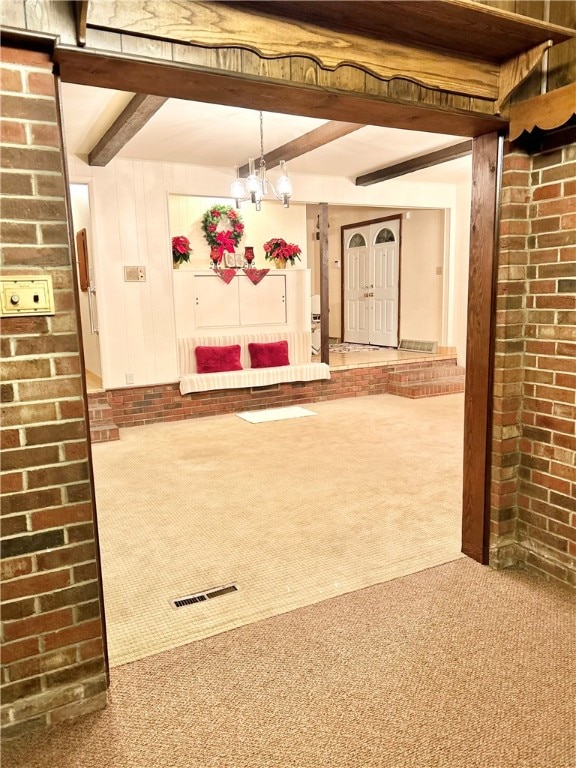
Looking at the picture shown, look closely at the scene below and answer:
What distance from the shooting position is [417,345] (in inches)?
329

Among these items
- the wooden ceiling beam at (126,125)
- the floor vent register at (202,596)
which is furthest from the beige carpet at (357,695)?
the wooden ceiling beam at (126,125)

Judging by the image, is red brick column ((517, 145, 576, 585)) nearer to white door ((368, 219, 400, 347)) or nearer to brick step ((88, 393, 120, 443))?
brick step ((88, 393, 120, 443))

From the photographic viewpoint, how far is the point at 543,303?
94.7 inches

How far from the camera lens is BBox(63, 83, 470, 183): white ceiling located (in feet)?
13.1

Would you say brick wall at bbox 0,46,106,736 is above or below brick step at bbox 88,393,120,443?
above

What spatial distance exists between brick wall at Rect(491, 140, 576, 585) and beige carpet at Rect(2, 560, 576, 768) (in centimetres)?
29

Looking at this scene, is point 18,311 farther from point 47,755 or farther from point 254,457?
point 254,457

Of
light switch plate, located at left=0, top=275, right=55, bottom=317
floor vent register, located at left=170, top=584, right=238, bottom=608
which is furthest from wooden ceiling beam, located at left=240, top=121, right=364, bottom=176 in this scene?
floor vent register, located at left=170, top=584, right=238, bottom=608

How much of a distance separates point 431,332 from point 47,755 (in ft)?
24.4

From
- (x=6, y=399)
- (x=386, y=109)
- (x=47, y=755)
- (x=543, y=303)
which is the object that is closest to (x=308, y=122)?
(x=386, y=109)

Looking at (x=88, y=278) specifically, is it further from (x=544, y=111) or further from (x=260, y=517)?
(x=544, y=111)

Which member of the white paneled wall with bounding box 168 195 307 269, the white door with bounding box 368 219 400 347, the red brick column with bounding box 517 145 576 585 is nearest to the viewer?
the red brick column with bounding box 517 145 576 585

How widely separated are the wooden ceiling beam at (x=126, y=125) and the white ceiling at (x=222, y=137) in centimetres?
7

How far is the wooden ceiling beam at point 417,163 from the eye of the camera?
5.29 meters
